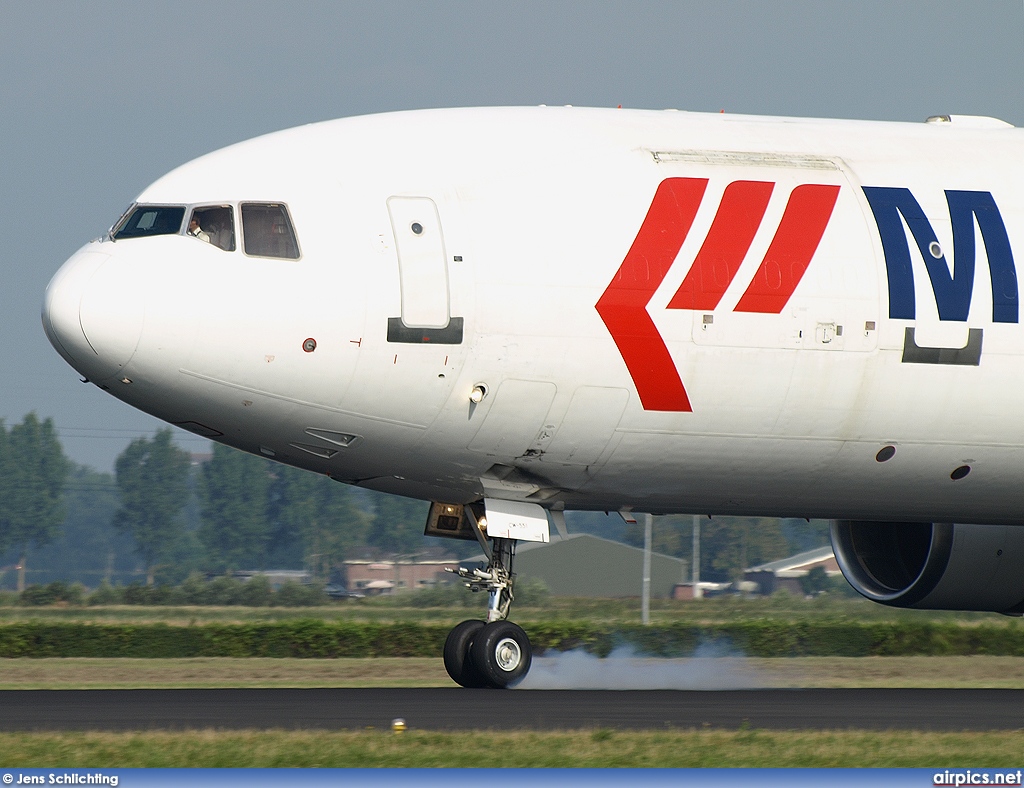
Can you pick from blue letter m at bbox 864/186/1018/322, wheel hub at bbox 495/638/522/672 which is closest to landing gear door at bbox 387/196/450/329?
wheel hub at bbox 495/638/522/672

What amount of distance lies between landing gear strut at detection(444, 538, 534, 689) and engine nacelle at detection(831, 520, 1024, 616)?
252 inches

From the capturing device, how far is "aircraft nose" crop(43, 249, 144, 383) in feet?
53.3

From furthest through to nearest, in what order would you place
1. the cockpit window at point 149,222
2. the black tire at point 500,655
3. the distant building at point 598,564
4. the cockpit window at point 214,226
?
the distant building at point 598,564 < the black tire at point 500,655 < the cockpit window at point 149,222 < the cockpit window at point 214,226

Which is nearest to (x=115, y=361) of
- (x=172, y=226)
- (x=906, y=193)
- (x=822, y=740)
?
(x=172, y=226)

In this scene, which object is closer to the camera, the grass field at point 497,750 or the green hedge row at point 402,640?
the grass field at point 497,750

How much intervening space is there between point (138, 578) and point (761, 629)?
12335 cm

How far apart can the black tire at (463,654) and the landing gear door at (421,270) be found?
3.91 metres

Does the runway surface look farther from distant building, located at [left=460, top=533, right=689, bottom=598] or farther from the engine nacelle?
distant building, located at [left=460, top=533, right=689, bottom=598]

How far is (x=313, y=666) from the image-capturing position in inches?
1158

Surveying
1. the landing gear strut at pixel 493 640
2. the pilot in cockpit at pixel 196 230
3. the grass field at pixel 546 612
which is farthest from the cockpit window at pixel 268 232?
the grass field at pixel 546 612

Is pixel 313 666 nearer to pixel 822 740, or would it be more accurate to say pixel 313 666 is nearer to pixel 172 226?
pixel 172 226

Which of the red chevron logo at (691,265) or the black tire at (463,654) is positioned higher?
the red chevron logo at (691,265)

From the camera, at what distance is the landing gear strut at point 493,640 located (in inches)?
705

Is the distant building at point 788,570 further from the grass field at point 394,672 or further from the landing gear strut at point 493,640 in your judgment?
the landing gear strut at point 493,640
